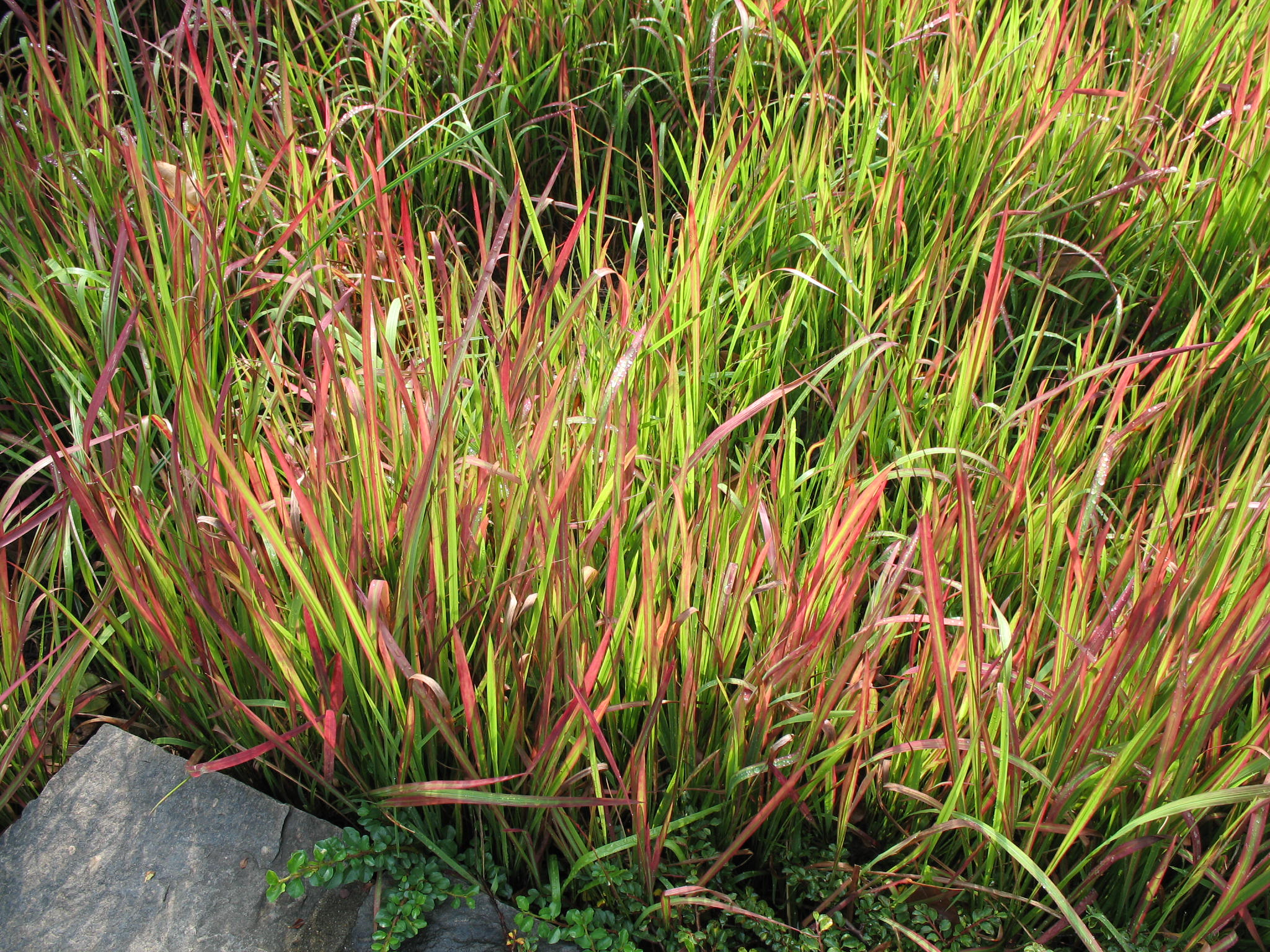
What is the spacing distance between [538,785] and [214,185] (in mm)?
1124

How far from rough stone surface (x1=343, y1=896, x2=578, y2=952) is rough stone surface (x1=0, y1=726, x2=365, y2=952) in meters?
0.02

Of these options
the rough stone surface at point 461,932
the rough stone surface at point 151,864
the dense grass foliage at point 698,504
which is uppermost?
the dense grass foliage at point 698,504

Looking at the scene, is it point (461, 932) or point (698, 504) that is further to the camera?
point (698, 504)

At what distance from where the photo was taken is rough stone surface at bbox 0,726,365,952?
2.92 ft

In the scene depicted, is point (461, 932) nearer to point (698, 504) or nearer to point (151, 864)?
point (151, 864)

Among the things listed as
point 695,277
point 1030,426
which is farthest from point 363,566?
point 1030,426

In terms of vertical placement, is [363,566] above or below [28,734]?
above

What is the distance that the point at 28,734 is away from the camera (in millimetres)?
1001

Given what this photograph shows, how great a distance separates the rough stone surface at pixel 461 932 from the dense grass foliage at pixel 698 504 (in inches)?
2.5

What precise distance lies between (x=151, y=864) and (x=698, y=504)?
695 mm

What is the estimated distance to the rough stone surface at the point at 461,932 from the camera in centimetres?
90

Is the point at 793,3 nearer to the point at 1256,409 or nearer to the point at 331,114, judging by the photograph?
the point at 331,114

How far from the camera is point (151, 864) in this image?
93cm

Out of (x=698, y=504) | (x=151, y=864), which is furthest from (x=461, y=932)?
(x=698, y=504)
